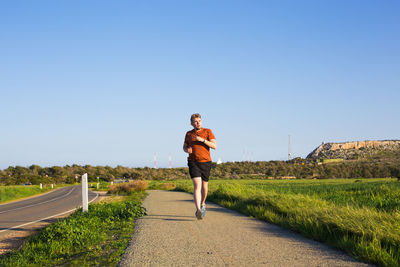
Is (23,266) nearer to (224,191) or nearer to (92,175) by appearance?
(224,191)

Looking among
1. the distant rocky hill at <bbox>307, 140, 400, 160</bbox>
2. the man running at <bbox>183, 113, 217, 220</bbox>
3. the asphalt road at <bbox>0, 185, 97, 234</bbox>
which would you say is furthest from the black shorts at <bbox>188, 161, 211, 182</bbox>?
the distant rocky hill at <bbox>307, 140, 400, 160</bbox>

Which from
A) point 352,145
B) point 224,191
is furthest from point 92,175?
point 352,145

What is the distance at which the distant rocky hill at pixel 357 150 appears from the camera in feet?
451

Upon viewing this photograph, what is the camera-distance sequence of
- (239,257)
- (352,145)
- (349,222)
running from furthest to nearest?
(352,145) → (349,222) → (239,257)

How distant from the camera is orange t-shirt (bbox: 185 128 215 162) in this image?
7.62 meters

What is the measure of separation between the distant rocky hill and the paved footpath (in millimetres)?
136436

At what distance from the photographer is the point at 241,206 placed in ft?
35.3

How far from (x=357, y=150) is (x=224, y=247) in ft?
541

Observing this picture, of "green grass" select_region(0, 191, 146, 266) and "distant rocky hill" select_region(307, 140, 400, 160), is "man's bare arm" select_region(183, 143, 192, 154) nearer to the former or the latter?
"green grass" select_region(0, 191, 146, 266)

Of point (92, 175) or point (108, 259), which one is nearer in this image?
point (108, 259)

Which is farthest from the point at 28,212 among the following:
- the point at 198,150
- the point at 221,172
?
the point at 221,172

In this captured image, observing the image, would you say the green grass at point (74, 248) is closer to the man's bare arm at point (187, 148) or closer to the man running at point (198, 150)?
the man running at point (198, 150)

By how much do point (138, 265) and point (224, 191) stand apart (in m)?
10.7

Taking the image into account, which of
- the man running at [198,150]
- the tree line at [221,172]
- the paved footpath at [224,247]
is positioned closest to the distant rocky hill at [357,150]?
the tree line at [221,172]
